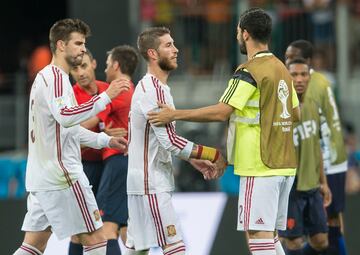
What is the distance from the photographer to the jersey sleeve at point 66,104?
864 centimetres

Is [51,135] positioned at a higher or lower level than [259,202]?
higher

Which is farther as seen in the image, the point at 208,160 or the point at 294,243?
the point at 294,243

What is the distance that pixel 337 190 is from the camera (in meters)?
11.0

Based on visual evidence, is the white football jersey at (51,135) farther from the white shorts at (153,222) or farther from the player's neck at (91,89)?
the player's neck at (91,89)

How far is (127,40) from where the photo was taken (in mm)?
17562

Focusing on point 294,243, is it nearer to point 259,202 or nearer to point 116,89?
point 259,202

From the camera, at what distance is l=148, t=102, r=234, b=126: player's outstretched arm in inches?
340

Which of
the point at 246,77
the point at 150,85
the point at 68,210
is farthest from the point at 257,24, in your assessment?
the point at 68,210

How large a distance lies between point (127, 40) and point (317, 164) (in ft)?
25.3

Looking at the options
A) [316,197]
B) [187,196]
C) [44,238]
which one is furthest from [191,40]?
[44,238]

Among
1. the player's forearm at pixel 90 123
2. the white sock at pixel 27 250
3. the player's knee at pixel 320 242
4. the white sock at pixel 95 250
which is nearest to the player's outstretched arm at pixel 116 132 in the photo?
the player's forearm at pixel 90 123

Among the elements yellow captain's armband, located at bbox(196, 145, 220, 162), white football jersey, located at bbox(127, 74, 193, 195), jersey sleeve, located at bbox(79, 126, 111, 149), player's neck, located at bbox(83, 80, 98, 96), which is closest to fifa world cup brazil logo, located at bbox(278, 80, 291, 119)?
yellow captain's armband, located at bbox(196, 145, 220, 162)

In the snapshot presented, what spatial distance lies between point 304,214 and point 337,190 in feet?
2.14

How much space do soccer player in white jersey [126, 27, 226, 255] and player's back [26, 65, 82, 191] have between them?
49 cm
